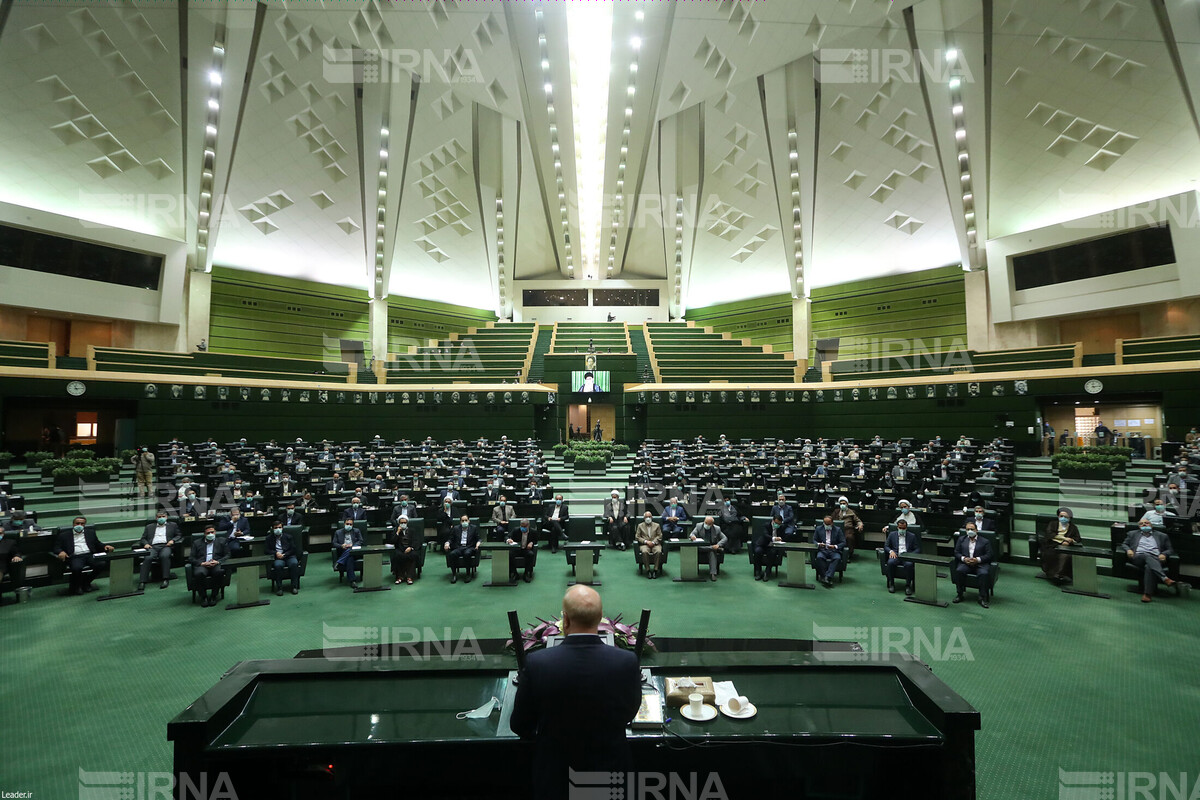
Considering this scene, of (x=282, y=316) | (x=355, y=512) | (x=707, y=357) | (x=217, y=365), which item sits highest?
(x=282, y=316)

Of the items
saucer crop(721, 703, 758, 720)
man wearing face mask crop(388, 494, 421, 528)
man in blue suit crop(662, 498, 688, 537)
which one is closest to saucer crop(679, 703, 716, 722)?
saucer crop(721, 703, 758, 720)

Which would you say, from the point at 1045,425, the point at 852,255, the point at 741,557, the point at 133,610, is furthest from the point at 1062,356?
the point at 133,610

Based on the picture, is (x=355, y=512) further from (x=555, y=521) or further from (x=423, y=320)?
(x=423, y=320)

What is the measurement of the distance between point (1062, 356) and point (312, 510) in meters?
22.2

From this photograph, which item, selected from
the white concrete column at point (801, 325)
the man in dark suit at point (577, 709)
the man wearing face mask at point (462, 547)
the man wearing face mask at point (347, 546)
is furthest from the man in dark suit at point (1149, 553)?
the white concrete column at point (801, 325)

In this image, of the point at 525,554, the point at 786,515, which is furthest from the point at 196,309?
the point at 786,515

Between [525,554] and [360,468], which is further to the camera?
[360,468]

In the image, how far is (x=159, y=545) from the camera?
8.69 meters

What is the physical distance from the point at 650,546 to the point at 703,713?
6.90m

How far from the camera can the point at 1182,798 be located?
132 inches

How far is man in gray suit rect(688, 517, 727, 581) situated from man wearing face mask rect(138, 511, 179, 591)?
8023 millimetres

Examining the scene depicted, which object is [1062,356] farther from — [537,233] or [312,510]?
[537,233]

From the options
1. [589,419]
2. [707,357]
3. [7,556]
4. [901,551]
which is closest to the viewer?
[7,556]

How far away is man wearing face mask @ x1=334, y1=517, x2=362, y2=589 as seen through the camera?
28.1ft
